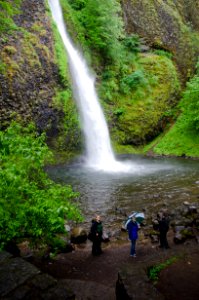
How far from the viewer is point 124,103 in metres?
30.6

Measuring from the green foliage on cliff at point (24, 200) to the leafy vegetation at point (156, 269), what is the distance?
9.31 feet

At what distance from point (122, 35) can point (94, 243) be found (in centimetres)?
2648

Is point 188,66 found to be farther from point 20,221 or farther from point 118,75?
point 20,221

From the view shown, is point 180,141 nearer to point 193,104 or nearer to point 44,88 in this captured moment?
point 193,104

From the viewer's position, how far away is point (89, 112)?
27.9 m

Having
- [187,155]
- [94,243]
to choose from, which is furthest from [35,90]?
[94,243]

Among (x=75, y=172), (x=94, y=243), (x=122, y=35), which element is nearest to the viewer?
(x=94, y=243)

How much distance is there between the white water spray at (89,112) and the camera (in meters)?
26.4

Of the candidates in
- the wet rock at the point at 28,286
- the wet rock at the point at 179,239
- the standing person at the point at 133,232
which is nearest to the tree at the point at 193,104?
the wet rock at the point at 179,239

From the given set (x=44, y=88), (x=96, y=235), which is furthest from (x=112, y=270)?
(x=44, y=88)

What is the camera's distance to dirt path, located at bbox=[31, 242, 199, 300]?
8.94m

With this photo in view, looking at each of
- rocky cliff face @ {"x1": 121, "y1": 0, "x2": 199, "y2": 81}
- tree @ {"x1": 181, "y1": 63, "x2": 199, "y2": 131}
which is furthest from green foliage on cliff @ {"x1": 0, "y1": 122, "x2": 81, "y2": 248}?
rocky cliff face @ {"x1": 121, "y1": 0, "x2": 199, "y2": 81}

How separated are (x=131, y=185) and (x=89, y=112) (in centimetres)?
1040

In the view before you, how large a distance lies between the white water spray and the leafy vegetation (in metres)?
14.3
